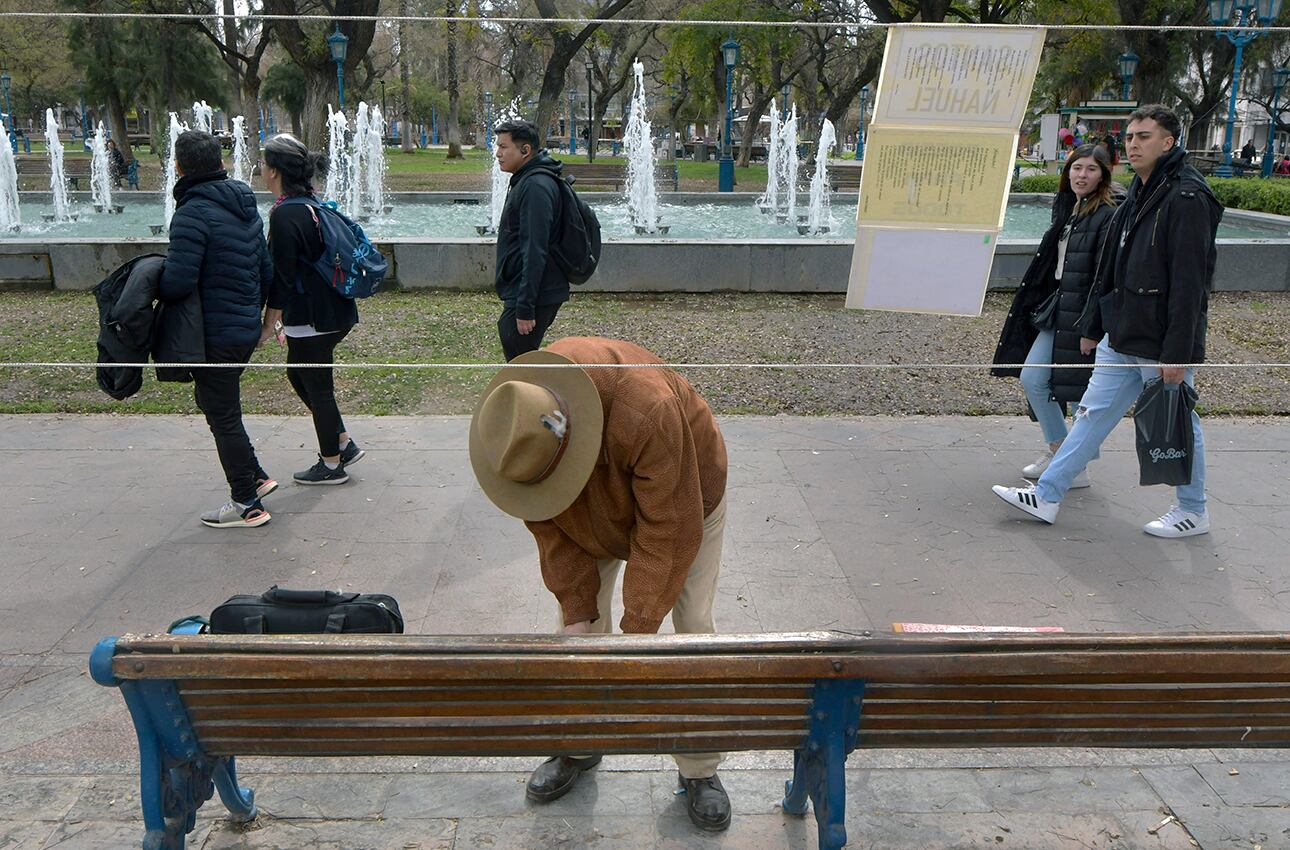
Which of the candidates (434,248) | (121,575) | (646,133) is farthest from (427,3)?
(121,575)

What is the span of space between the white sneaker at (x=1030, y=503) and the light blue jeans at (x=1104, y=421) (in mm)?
81

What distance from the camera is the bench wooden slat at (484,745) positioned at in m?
2.46

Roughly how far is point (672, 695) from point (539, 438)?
0.68 metres

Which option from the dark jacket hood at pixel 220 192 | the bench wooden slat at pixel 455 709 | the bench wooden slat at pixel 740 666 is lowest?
the bench wooden slat at pixel 455 709

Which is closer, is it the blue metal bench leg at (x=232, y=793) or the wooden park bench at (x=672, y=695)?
the wooden park bench at (x=672, y=695)

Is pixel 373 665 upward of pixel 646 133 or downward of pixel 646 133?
downward

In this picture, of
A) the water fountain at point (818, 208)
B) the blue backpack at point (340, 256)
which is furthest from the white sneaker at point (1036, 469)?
the water fountain at point (818, 208)

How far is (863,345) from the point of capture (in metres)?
8.49

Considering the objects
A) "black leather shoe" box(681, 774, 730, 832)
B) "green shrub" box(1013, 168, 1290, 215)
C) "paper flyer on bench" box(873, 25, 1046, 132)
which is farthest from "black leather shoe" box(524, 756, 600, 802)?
"green shrub" box(1013, 168, 1290, 215)

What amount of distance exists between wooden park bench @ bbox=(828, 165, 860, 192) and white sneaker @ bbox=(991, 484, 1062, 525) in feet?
63.3

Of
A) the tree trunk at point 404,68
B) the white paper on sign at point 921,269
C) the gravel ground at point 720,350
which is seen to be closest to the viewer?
the white paper on sign at point 921,269

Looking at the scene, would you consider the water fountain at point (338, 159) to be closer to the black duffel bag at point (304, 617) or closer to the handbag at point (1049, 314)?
the handbag at point (1049, 314)

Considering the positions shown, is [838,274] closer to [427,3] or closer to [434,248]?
[434,248]

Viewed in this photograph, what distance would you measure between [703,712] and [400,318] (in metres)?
7.19
